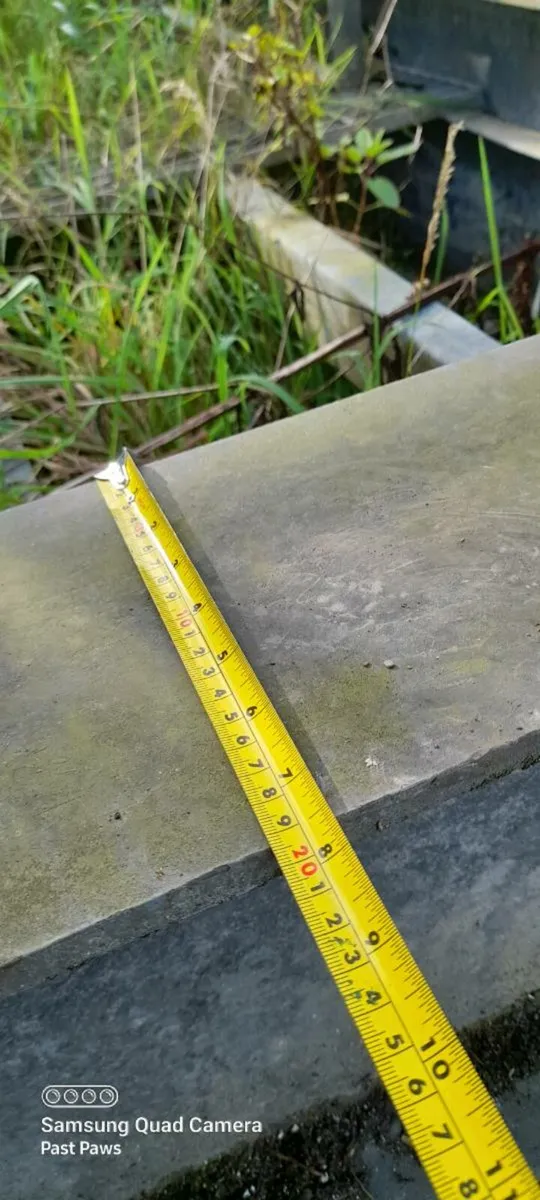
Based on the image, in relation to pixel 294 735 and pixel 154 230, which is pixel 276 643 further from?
pixel 154 230

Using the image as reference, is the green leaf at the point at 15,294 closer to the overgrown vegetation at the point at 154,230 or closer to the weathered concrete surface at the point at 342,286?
the overgrown vegetation at the point at 154,230

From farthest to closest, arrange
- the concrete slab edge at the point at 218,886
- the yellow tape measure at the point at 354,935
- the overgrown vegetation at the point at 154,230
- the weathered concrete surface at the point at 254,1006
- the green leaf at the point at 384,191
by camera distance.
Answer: the green leaf at the point at 384,191, the overgrown vegetation at the point at 154,230, the weathered concrete surface at the point at 254,1006, the concrete slab edge at the point at 218,886, the yellow tape measure at the point at 354,935

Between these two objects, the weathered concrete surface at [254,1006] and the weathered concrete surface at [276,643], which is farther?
the weathered concrete surface at [254,1006]

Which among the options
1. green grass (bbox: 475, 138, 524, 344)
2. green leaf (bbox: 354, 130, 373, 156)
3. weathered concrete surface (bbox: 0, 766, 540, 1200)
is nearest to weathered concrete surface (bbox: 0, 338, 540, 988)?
weathered concrete surface (bbox: 0, 766, 540, 1200)

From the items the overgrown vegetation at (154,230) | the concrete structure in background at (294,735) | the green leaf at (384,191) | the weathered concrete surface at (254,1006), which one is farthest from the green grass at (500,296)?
the weathered concrete surface at (254,1006)

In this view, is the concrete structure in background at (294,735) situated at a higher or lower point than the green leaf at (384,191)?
lower

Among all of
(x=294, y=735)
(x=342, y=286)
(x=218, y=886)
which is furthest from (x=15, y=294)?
(x=218, y=886)

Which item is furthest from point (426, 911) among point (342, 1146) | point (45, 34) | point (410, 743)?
point (45, 34)
